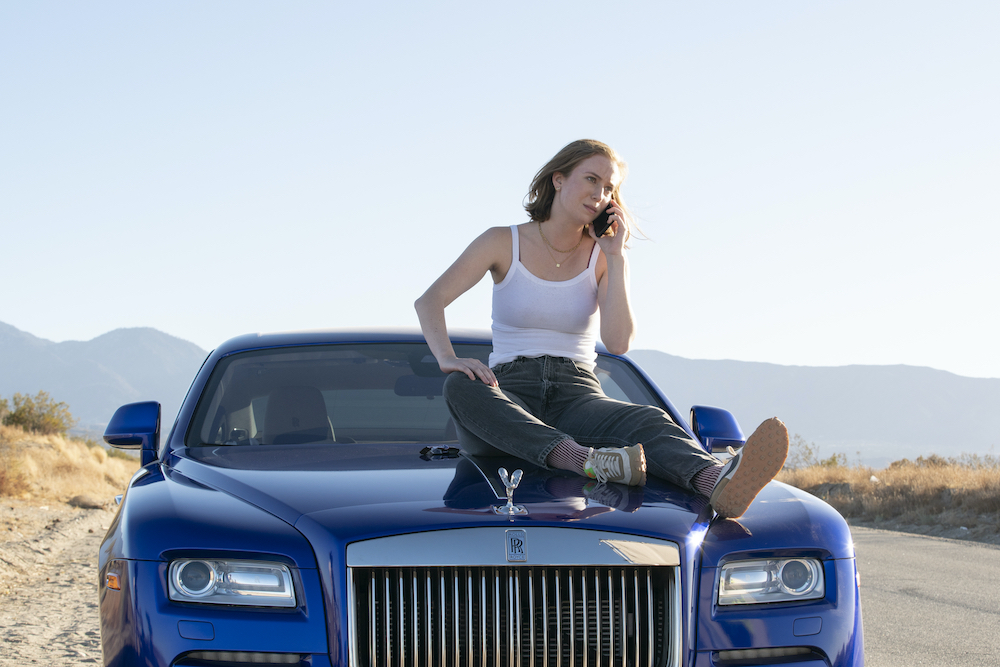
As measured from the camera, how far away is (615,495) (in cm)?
251

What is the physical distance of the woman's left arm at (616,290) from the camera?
3.49 metres

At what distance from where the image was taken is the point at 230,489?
259 cm

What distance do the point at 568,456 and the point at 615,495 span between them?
13.1 inches

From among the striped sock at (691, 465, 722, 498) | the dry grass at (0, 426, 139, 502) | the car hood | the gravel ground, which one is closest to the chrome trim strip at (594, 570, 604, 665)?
the car hood

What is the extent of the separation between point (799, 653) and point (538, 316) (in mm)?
1550

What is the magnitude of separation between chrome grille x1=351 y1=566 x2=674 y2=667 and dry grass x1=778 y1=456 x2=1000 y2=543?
12510 millimetres

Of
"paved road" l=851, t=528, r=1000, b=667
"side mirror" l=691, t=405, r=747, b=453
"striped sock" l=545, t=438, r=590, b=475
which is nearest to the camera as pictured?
"striped sock" l=545, t=438, r=590, b=475

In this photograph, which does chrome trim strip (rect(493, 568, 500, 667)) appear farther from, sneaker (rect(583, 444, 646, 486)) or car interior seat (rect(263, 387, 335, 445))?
car interior seat (rect(263, 387, 335, 445))

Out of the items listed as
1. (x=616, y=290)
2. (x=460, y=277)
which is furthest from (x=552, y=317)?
(x=460, y=277)

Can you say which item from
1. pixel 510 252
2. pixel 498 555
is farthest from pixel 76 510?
pixel 498 555

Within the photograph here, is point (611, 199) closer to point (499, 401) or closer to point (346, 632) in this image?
point (499, 401)

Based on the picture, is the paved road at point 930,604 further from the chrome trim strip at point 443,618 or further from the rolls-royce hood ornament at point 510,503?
the chrome trim strip at point 443,618

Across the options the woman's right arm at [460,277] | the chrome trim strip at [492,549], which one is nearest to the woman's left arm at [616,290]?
the woman's right arm at [460,277]

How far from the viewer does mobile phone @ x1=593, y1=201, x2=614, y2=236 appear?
3600 mm
